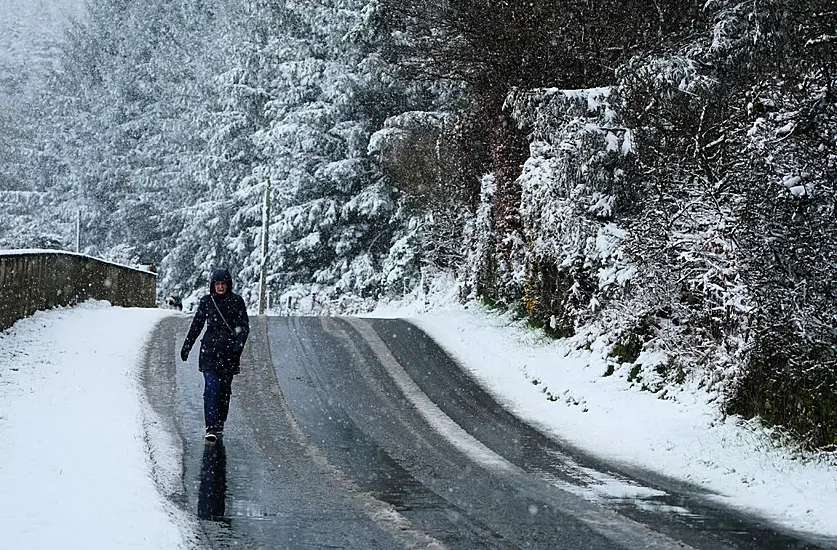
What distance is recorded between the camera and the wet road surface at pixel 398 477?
6734 millimetres

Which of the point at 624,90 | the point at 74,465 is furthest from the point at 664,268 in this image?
the point at 74,465

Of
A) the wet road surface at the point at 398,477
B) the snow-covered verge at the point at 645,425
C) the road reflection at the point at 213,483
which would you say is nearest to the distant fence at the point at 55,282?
the wet road surface at the point at 398,477

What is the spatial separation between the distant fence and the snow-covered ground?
69 cm

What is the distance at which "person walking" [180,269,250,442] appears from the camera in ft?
33.8

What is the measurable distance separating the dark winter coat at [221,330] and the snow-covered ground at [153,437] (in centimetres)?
95

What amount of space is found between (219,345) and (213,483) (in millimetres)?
2585

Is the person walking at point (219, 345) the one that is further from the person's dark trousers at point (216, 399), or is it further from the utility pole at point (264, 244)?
the utility pole at point (264, 244)

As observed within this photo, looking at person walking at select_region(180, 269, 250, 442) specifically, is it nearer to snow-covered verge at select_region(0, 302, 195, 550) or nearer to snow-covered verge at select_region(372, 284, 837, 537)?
snow-covered verge at select_region(0, 302, 195, 550)

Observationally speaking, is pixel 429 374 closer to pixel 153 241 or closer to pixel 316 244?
pixel 316 244

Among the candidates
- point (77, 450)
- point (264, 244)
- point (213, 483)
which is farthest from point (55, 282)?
point (264, 244)

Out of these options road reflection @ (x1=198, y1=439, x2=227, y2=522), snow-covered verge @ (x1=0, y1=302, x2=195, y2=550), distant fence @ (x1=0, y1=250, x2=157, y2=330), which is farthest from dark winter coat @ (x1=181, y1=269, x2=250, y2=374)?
distant fence @ (x1=0, y1=250, x2=157, y2=330)

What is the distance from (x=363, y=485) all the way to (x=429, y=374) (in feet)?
21.6

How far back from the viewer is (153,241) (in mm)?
50594

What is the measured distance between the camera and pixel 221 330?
420 inches
